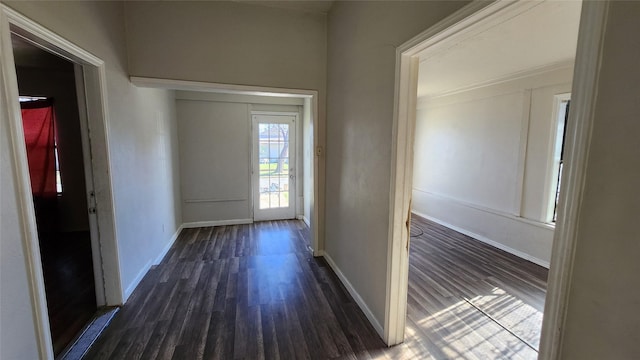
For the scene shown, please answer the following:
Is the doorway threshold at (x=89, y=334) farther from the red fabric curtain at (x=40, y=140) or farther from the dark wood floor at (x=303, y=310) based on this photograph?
the red fabric curtain at (x=40, y=140)

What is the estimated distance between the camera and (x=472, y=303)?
249 centimetres

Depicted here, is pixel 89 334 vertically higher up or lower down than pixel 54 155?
lower down

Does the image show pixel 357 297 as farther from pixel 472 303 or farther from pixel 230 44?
pixel 230 44

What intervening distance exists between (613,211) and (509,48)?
94.7 inches

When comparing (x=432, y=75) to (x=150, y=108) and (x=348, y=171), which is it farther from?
(x=150, y=108)

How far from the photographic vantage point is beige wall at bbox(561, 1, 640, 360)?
0.74 m

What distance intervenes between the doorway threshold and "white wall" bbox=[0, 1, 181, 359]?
0.25 meters

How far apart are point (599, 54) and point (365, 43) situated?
1702mm

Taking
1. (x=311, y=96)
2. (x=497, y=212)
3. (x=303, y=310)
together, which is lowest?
(x=303, y=310)

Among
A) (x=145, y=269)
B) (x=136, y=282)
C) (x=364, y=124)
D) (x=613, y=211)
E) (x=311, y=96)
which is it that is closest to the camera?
(x=613, y=211)

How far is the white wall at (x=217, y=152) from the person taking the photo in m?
4.53

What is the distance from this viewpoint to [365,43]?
2234 millimetres

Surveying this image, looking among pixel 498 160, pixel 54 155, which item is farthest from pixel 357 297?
pixel 54 155

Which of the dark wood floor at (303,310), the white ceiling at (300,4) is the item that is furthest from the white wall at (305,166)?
the white ceiling at (300,4)
